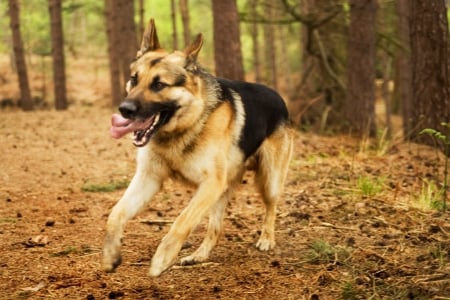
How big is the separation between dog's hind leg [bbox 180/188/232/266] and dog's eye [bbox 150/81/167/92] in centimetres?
150

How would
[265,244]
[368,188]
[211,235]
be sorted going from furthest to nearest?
1. [368,188]
2. [265,244]
3. [211,235]

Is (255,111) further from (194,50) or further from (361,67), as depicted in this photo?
(361,67)

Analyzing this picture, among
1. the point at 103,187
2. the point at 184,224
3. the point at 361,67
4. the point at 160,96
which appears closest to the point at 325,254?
the point at 184,224

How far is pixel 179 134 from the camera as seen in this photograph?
4543mm

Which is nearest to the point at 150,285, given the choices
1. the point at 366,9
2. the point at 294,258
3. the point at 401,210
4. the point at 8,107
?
the point at 294,258

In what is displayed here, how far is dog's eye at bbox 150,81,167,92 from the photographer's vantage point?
4.36 m

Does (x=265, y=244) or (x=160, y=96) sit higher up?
(x=160, y=96)

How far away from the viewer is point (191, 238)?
596 cm

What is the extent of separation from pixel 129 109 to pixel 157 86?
38 centimetres

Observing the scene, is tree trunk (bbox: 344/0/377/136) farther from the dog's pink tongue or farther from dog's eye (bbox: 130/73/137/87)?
the dog's pink tongue

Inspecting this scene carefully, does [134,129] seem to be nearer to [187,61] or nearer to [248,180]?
[187,61]

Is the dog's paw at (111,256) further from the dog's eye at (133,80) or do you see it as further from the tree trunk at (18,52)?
the tree trunk at (18,52)

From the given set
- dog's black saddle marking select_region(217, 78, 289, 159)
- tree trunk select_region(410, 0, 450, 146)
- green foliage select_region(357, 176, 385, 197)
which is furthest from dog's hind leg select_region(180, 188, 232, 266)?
tree trunk select_region(410, 0, 450, 146)

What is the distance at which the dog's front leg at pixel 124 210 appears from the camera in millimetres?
4152
